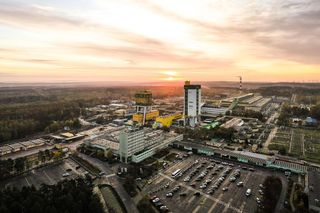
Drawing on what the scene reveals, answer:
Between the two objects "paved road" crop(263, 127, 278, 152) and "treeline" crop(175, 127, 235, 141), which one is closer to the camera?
"paved road" crop(263, 127, 278, 152)

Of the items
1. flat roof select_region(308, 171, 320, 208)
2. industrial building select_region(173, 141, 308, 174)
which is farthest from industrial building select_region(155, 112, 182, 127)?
flat roof select_region(308, 171, 320, 208)

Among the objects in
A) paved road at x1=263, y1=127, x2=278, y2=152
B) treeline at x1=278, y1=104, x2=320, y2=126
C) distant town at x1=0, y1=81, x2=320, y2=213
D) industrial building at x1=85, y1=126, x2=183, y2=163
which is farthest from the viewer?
treeline at x1=278, y1=104, x2=320, y2=126

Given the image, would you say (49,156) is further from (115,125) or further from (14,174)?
(115,125)

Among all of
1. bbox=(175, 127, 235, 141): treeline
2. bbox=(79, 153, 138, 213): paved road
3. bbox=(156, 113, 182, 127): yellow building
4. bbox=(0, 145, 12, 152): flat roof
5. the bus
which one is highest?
bbox=(156, 113, 182, 127): yellow building

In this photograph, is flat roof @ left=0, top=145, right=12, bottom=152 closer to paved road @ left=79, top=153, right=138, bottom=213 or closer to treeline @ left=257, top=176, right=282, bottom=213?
paved road @ left=79, top=153, right=138, bottom=213

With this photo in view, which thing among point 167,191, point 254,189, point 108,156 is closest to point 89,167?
point 108,156

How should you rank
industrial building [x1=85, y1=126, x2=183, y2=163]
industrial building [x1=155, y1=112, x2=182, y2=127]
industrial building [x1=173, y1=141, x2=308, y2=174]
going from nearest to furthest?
industrial building [x1=173, y1=141, x2=308, y2=174] → industrial building [x1=85, y1=126, x2=183, y2=163] → industrial building [x1=155, y1=112, x2=182, y2=127]
